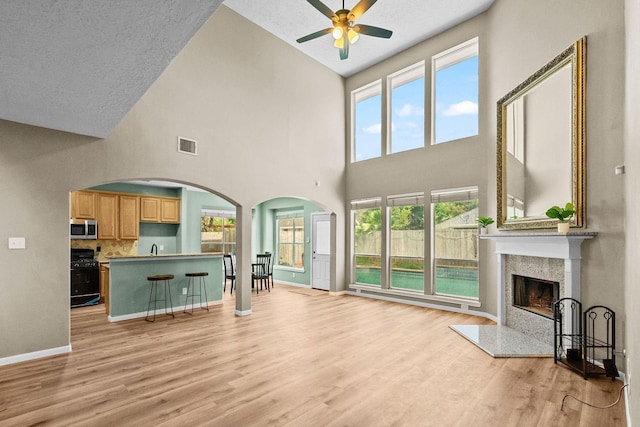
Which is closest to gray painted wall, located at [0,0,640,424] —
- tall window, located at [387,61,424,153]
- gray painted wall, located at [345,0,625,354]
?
gray painted wall, located at [345,0,625,354]

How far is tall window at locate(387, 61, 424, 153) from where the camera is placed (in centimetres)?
703

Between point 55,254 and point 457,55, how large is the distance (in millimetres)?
7272

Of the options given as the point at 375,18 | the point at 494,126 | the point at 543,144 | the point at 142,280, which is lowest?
the point at 142,280

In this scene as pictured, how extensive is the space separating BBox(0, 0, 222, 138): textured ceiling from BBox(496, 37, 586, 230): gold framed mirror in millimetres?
4040

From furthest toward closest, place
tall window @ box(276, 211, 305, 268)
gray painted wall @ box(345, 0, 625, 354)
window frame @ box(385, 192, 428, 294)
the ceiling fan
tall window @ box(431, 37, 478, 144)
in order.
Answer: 1. tall window @ box(276, 211, 305, 268)
2. window frame @ box(385, 192, 428, 294)
3. tall window @ box(431, 37, 478, 144)
4. the ceiling fan
5. gray painted wall @ box(345, 0, 625, 354)

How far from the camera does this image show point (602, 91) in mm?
3562

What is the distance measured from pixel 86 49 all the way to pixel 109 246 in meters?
6.98

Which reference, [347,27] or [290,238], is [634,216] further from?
[290,238]

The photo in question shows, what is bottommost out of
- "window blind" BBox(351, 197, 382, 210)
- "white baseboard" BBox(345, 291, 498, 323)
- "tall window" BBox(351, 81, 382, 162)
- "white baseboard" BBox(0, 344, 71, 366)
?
"white baseboard" BBox(345, 291, 498, 323)

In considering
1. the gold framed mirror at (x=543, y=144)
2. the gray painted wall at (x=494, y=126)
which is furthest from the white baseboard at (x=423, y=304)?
the gold framed mirror at (x=543, y=144)

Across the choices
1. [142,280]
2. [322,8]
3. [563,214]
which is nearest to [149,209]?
[142,280]

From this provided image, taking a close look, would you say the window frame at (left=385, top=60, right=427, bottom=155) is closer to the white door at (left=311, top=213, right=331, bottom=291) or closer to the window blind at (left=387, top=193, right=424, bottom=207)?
the window blind at (left=387, top=193, right=424, bottom=207)

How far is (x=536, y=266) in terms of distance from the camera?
451 centimetres

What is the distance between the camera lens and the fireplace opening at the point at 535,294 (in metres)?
4.33
